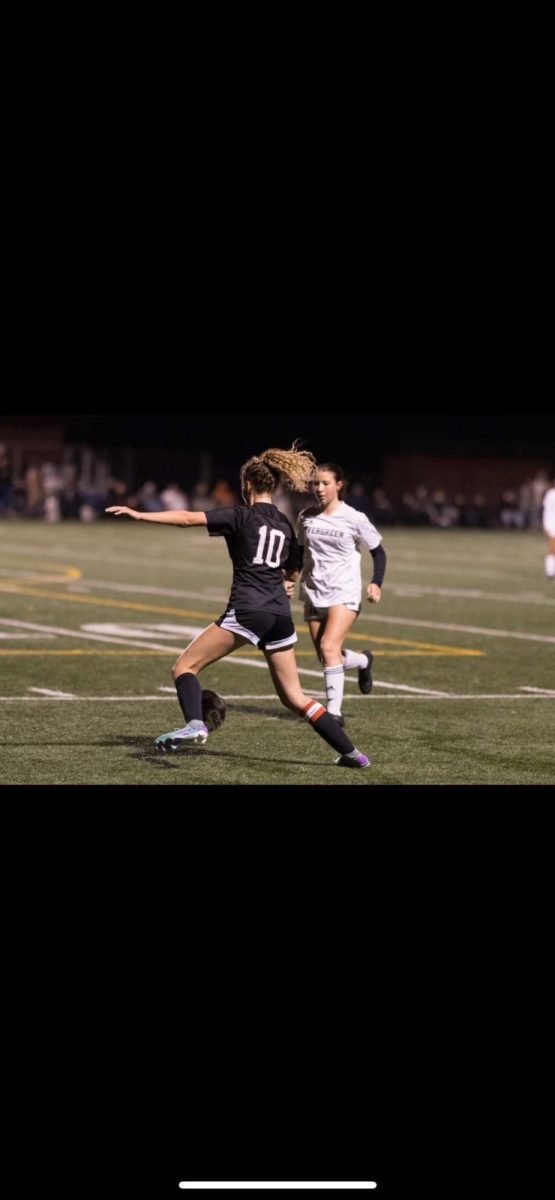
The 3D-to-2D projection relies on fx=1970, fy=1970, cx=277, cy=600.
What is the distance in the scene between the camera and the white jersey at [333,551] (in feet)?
43.2

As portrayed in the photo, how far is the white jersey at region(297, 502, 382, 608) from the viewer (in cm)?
1317

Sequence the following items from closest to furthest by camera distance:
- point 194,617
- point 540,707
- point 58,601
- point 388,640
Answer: point 540,707 → point 388,640 → point 194,617 → point 58,601

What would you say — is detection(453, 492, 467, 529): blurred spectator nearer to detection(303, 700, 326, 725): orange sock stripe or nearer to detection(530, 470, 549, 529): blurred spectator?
detection(530, 470, 549, 529): blurred spectator

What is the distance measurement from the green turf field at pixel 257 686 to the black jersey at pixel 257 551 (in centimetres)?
105

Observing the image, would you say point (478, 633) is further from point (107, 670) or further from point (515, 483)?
point (515, 483)

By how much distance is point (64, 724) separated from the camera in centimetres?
1377

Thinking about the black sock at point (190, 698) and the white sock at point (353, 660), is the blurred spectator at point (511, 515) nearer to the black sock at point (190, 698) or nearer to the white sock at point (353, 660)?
the white sock at point (353, 660)

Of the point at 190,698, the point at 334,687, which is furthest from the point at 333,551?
the point at 190,698

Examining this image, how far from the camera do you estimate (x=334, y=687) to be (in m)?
12.9

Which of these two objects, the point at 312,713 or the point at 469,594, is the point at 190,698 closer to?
the point at 312,713

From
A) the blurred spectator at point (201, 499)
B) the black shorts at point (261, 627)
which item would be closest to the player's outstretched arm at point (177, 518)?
the black shorts at point (261, 627)
